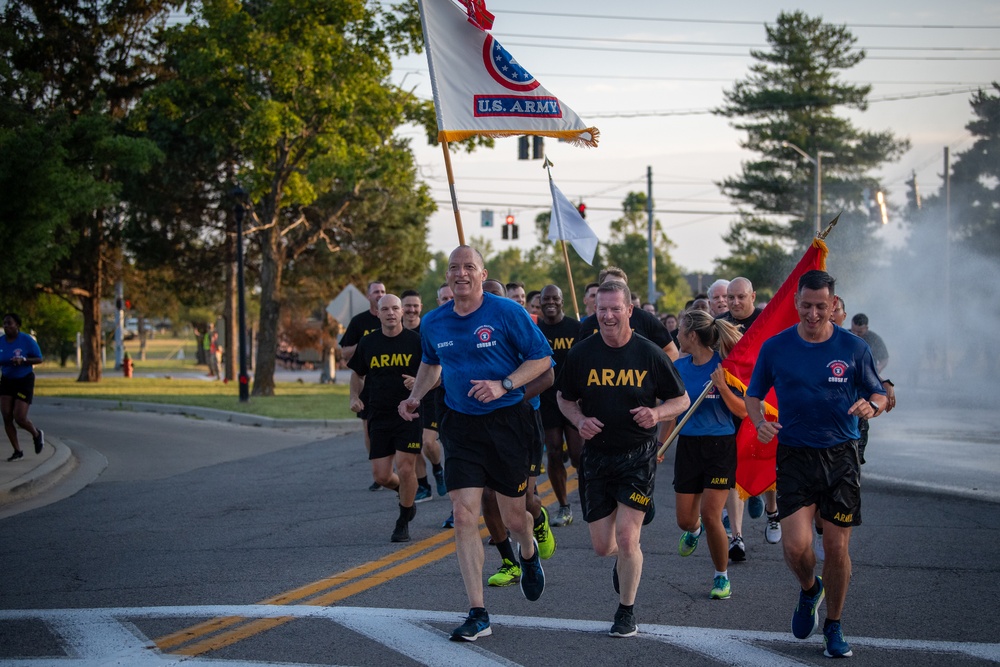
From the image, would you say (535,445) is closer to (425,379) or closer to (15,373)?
(425,379)

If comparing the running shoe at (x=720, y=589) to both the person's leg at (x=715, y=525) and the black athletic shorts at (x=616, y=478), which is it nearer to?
the person's leg at (x=715, y=525)

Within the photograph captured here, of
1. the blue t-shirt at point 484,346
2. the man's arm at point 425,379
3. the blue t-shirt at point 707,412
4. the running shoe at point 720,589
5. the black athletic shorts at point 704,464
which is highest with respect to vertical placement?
the blue t-shirt at point 484,346

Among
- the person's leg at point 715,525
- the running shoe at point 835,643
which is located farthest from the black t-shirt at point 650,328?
the running shoe at point 835,643

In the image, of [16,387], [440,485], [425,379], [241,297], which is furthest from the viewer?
[241,297]

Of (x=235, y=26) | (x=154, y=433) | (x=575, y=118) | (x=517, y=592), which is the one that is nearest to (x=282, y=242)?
(x=235, y=26)

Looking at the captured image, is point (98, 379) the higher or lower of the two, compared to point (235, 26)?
lower

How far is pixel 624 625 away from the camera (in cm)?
595

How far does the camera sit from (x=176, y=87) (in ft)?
91.9

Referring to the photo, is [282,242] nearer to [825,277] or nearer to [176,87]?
[176,87]

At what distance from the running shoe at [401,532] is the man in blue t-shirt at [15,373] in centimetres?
772

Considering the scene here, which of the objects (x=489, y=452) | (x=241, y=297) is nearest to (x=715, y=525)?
(x=489, y=452)

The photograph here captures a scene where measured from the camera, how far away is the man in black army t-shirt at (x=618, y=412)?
6.20m

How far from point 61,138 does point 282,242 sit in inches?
770

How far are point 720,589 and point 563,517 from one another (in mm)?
2834
